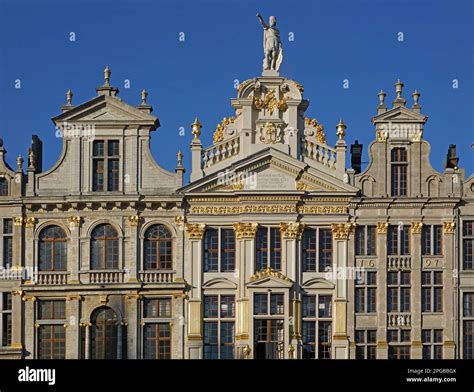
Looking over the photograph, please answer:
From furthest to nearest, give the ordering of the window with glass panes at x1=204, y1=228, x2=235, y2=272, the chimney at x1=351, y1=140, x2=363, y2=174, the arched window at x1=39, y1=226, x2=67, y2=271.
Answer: the chimney at x1=351, y1=140, x2=363, y2=174
the arched window at x1=39, y1=226, x2=67, y2=271
the window with glass panes at x1=204, y1=228, x2=235, y2=272

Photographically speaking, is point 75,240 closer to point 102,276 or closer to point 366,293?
point 102,276

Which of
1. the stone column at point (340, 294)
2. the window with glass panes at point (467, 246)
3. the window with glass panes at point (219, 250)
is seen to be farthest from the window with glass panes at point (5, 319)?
the window with glass panes at point (467, 246)

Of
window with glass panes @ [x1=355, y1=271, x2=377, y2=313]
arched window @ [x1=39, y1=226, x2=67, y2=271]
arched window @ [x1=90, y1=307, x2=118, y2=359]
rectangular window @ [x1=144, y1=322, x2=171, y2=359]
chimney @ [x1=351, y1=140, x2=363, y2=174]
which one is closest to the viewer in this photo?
arched window @ [x1=90, y1=307, x2=118, y2=359]

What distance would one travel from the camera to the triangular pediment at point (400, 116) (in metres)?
47.2

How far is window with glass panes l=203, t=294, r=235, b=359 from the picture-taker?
153 ft

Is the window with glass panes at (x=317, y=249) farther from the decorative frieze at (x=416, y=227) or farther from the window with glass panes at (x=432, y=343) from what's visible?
the window with glass panes at (x=432, y=343)

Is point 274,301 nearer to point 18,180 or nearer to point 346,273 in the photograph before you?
point 346,273

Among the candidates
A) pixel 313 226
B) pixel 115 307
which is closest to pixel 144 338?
pixel 115 307

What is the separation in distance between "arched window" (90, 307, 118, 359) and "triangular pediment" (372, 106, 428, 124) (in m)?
9.85

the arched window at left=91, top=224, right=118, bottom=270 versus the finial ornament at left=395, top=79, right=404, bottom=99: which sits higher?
the finial ornament at left=395, top=79, right=404, bottom=99

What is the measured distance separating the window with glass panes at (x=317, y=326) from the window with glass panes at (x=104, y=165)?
676 cm

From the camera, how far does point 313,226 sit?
47.0m

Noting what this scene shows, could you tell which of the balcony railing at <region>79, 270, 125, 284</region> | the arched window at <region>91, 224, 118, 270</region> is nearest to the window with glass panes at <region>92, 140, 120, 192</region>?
the arched window at <region>91, 224, 118, 270</region>

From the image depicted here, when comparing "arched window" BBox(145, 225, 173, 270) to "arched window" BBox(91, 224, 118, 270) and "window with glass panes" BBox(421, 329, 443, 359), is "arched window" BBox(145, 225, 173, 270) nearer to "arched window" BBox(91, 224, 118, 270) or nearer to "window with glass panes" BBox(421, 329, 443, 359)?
"arched window" BBox(91, 224, 118, 270)
